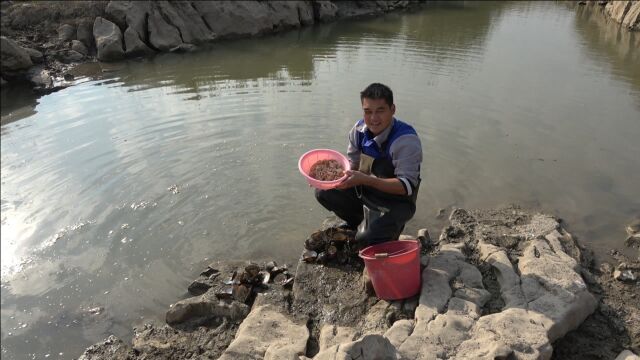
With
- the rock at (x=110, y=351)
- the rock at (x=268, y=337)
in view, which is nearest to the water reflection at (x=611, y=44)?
the rock at (x=268, y=337)

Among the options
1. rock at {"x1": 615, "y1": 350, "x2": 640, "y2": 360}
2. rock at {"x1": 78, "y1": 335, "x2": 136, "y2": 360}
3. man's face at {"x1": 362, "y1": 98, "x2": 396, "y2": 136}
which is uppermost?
man's face at {"x1": 362, "y1": 98, "x2": 396, "y2": 136}

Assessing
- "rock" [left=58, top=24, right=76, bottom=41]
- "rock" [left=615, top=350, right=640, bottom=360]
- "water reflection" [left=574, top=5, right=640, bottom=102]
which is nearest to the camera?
"rock" [left=615, top=350, right=640, bottom=360]

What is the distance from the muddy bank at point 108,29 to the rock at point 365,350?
11.0 m

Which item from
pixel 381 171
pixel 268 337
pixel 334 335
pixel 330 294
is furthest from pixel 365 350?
pixel 381 171

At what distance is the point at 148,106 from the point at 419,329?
7.82 meters

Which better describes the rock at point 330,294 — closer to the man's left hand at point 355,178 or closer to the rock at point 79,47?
the man's left hand at point 355,178

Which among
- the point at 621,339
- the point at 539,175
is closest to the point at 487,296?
the point at 621,339

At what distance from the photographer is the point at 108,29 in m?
14.2

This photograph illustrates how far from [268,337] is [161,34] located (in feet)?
45.1

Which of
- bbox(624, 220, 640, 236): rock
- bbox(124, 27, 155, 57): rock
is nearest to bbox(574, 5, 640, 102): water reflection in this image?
bbox(624, 220, 640, 236): rock

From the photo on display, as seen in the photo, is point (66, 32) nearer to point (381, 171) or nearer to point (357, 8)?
point (357, 8)

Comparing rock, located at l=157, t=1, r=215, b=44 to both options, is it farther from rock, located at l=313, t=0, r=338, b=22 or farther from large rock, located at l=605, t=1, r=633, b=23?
large rock, located at l=605, t=1, r=633, b=23

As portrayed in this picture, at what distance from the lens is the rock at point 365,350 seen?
9.04 feet

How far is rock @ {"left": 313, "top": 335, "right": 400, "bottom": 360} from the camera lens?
275 centimetres
